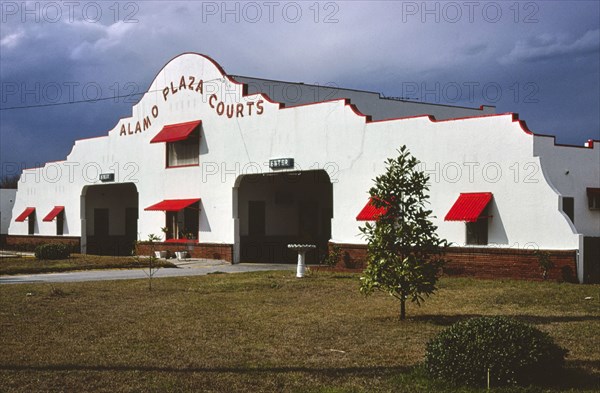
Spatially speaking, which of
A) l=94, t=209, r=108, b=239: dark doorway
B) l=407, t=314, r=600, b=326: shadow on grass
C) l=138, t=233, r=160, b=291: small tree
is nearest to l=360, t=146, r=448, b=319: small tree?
l=407, t=314, r=600, b=326: shadow on grass

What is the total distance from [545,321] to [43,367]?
29.1 ft

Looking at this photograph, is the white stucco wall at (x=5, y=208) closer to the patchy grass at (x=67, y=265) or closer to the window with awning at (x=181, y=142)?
the patchy grass at (x=67, y=265)

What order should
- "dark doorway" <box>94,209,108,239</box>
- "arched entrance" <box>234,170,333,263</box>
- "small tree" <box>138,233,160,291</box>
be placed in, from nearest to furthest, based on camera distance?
1. "small tree" <box>138,233,160,291</box>
2. "arched entrance" <box>234,170,333,263</box>
3. "dark doorway" <box>94,209,108,239</box>

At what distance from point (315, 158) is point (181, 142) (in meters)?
8.73

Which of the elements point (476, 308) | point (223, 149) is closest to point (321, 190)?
point (223, 149)

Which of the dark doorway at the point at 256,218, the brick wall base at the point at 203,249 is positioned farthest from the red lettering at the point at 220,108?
the brick wall base at the point at 203,249

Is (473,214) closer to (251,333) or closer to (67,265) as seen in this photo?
(251,333)

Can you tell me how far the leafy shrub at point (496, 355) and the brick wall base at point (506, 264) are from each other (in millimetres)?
11921

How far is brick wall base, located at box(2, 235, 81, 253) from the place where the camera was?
40.1 meters

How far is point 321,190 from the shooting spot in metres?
34.4

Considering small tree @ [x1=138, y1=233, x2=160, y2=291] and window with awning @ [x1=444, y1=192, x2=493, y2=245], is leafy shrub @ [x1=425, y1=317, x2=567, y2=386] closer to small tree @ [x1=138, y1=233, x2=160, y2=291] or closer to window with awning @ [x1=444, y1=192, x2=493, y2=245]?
small tree @ [x1=138, y1=233, x2=160, y2=291]

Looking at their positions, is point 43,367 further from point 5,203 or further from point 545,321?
point 5,203

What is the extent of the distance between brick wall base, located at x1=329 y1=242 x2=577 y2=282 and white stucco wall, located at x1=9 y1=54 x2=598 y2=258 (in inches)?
12.4

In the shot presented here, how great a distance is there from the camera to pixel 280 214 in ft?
110
